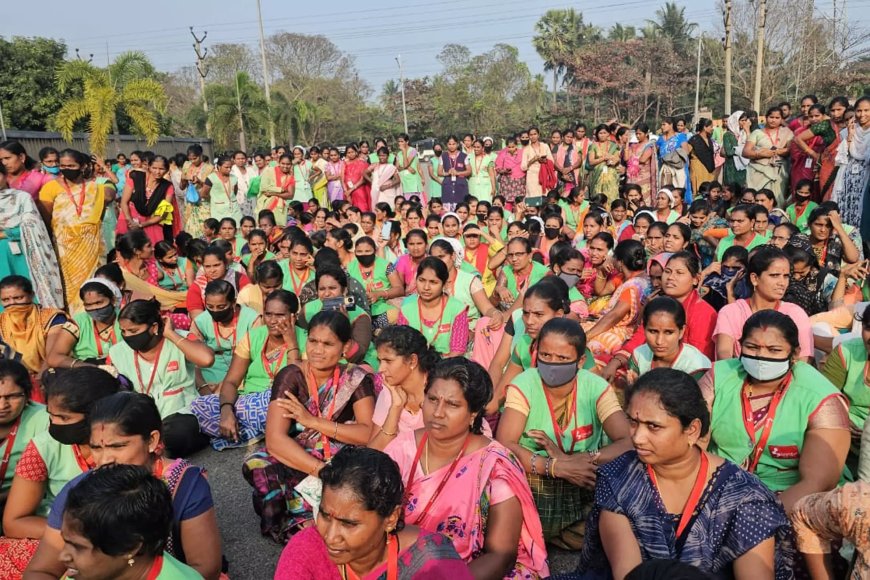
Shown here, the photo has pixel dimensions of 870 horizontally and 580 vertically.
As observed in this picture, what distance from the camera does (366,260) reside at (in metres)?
6.81

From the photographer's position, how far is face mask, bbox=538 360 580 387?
3.44m

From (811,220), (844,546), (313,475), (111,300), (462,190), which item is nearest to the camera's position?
(844,546)

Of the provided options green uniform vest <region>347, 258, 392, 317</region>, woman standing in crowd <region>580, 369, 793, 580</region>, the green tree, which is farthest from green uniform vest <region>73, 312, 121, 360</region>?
the green tree

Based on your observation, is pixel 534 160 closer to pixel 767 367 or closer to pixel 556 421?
pixel 556 421

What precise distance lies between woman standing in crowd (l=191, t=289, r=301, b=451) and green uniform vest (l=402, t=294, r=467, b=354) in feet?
3.20

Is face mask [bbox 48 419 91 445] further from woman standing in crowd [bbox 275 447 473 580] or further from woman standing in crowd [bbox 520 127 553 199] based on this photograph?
woman standing in crowd [bbox 520 127 553 199]

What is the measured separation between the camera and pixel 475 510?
8.76 feet

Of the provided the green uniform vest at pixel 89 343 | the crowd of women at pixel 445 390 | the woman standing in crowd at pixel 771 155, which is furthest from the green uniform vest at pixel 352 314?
the woman standing in crowd at pixel 771 155

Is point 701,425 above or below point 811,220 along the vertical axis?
below

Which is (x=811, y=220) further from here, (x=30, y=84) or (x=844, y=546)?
(x=30, y=84)

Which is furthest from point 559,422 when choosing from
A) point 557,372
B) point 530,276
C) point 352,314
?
point 530,276

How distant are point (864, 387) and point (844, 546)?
3.62 ft

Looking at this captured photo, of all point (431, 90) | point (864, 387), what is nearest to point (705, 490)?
point (864, 387)

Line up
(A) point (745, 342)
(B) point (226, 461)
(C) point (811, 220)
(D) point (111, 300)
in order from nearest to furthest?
1. (A) point (745, 342)
2. (B) point (226, 461)
3. (D) point (111, 300)
4. (C) point (811, 220)
